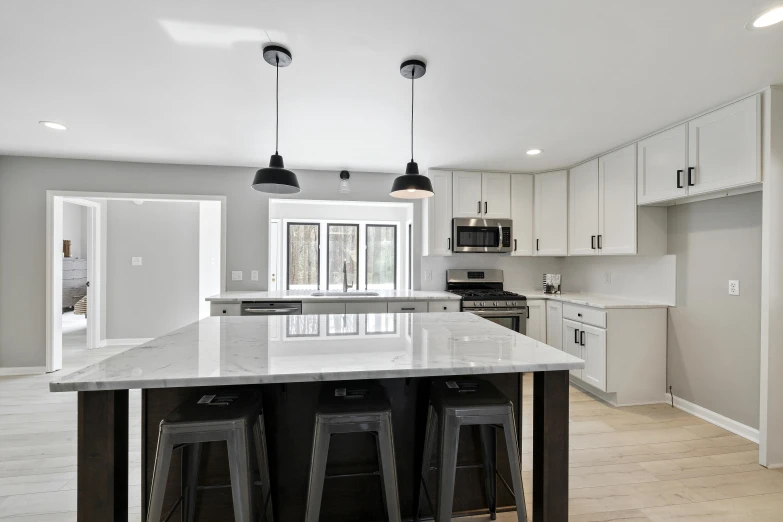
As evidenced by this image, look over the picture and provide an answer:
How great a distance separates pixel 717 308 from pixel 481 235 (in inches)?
83.9

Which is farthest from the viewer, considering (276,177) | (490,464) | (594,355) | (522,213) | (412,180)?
(522,213)

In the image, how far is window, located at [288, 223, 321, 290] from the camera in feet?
22.6

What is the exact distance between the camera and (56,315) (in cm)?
392

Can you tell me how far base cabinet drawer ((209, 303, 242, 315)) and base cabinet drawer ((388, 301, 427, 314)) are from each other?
4.97 feet

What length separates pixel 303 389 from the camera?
5.61 ft

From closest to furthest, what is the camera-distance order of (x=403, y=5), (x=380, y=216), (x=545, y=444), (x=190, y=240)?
(x=545, y=444) < (x=403, y=5) < (x=190, y=240) < (x=380, y=216)

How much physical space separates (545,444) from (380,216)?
5.74 m

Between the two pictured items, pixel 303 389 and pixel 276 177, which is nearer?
pixel 303 389

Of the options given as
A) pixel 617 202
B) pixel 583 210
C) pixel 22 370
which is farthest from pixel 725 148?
pixel 22 370

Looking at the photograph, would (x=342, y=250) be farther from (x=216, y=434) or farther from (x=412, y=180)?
(x=216, y=434)

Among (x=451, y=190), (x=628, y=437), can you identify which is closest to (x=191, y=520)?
(x=628, y=437)

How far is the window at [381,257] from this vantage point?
7.06m

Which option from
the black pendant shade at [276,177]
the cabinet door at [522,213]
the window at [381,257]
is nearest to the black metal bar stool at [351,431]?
the black pendant shade at [276,177]

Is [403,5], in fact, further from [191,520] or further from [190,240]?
[190,240]
